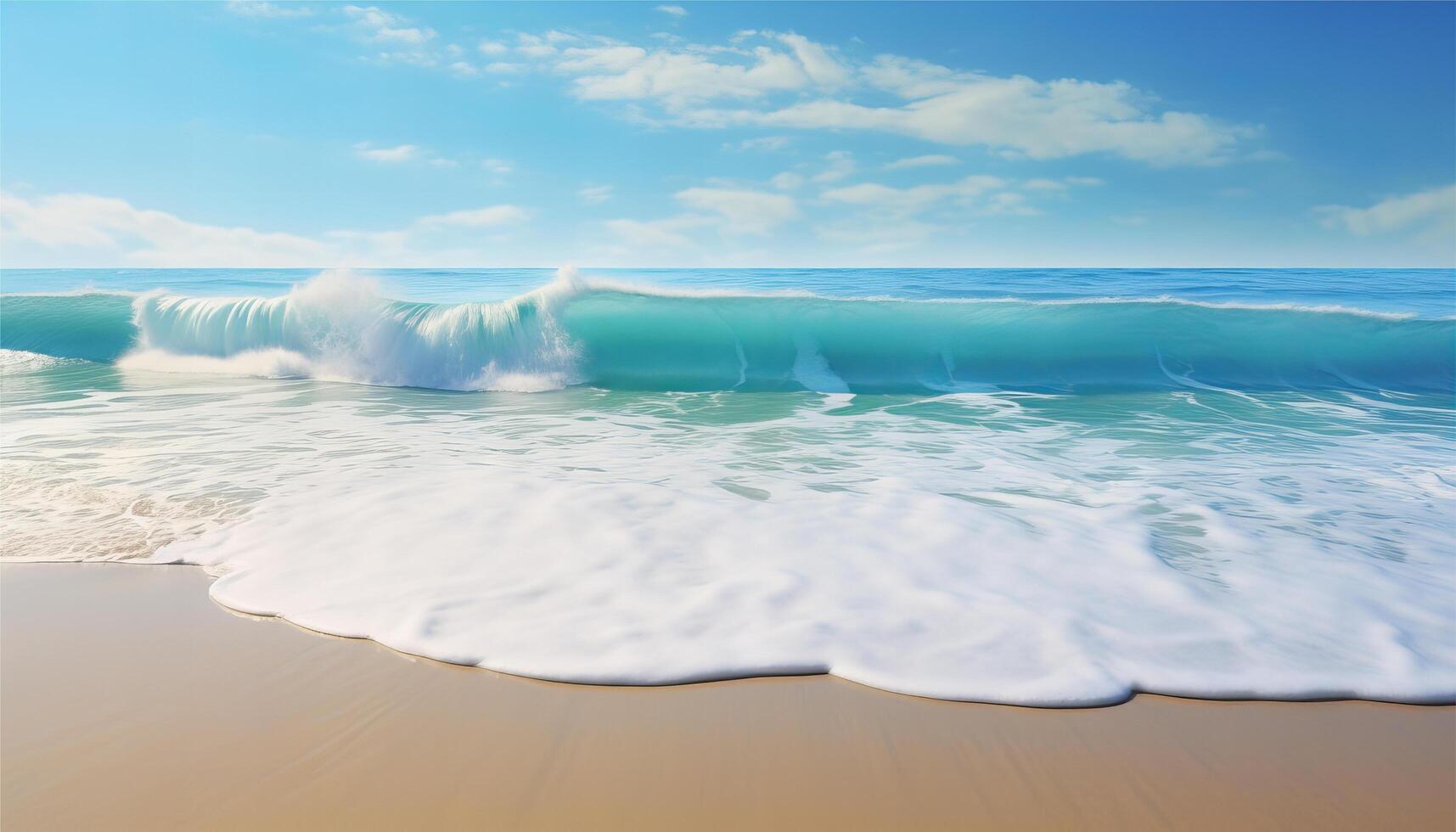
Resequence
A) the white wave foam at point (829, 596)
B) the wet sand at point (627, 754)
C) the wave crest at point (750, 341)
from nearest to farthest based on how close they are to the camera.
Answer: the wet sand at point (627, 754) → the white wave foam at point (829, 596) → the wave crest at point (750, 341)

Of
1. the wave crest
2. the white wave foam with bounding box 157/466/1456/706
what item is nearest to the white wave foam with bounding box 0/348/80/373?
the wave crest

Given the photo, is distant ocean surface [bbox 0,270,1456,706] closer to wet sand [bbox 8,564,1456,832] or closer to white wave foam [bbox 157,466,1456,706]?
white wave foam [bbox 157,466,1456,706]

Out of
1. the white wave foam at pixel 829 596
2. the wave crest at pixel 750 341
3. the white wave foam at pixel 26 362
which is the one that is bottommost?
the white wave foam at pixel 829 596

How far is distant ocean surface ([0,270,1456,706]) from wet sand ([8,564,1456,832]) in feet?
0.43

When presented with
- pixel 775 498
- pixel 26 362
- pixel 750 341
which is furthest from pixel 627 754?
pixel 26 362

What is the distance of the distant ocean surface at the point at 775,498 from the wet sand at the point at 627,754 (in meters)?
Result: 0.13

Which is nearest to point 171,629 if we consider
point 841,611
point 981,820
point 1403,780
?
point 841,611

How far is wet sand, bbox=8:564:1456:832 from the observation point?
1607 millimetres

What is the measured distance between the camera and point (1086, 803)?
166 centimetres

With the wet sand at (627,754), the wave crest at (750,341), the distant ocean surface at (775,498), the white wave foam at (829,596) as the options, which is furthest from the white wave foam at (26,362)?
the wet sand at (627,754)

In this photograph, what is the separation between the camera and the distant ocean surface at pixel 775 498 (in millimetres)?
2395

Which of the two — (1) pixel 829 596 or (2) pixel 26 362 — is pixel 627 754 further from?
(2) pixel 26 362

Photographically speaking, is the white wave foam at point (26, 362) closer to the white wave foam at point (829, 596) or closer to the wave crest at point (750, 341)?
the wave crest at point (750, 341)

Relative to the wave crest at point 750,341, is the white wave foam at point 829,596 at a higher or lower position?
lower
